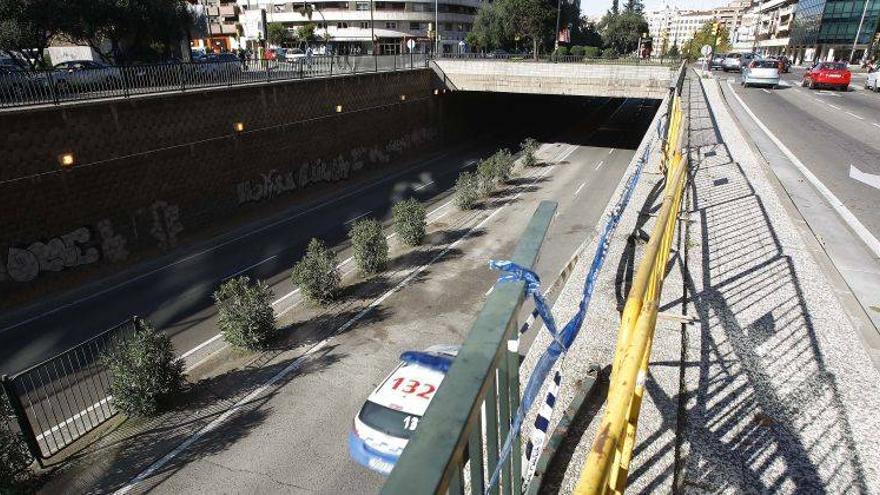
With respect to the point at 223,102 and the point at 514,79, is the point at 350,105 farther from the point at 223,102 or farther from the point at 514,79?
the point at 514,79

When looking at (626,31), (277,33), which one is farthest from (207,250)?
(626,31)

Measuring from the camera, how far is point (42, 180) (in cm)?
1758

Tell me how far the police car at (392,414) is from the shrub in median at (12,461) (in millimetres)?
6027

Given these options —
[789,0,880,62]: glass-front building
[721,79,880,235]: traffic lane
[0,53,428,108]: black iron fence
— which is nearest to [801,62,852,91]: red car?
[721,79,880,235]: traffic lane

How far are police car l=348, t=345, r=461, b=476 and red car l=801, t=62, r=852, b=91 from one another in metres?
44.2

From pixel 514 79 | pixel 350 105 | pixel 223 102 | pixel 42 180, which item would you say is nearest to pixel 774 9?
pixel 514 79

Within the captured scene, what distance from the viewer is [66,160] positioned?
18078 millimetres

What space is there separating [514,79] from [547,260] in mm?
21911

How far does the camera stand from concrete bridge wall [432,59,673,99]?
35156 mm

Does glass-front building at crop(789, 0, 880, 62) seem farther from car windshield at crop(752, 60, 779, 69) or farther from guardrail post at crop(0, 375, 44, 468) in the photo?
guardrail post at crop(0, 375, 44, 468)

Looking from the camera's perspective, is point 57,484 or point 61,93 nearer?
point 57,484

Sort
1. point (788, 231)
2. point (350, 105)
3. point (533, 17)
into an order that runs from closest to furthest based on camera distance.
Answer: point (788, 231) < point (350, 105) < point (533, 17)

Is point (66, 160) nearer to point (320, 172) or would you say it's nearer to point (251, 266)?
point (251, 266)

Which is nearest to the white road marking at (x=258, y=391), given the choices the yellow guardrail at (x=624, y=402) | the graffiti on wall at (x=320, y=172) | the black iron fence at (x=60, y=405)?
the black iron fence at (x=60, y=405)
